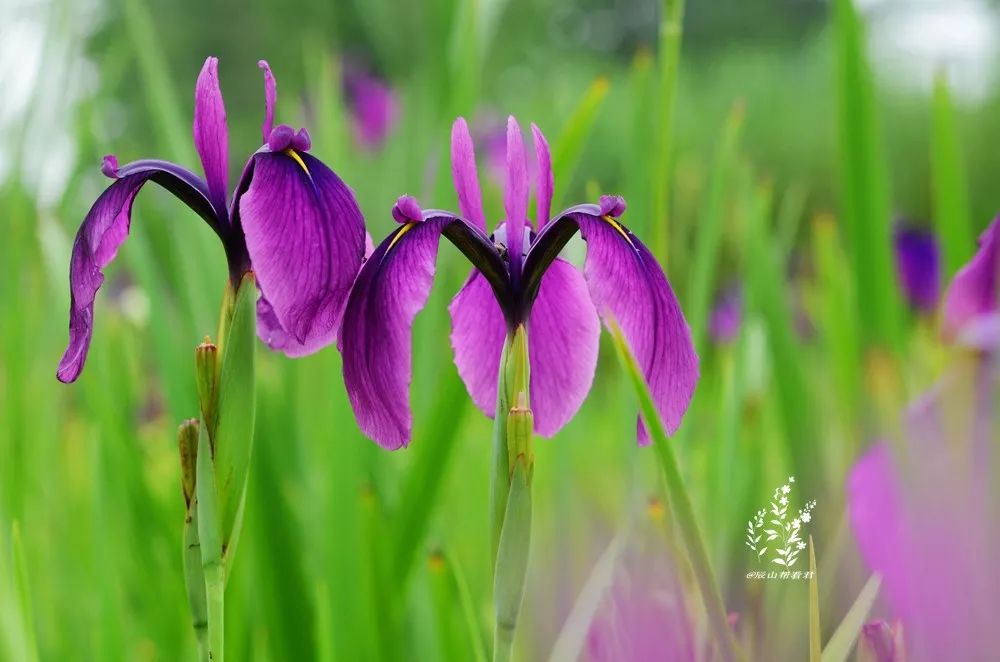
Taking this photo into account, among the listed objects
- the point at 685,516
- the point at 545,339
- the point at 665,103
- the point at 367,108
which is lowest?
the point at 685,516

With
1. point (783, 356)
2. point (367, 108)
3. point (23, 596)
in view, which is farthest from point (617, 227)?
point (367, 108)

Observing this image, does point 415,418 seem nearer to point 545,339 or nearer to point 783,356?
point 783,356

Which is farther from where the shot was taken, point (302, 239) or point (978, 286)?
point (978, 286)

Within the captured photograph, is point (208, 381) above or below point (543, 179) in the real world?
below

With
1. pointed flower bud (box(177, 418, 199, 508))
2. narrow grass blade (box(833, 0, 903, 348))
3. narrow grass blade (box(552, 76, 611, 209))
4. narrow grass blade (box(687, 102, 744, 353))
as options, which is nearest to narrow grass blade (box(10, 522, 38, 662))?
pointed flower bud (box(177, 418, 199, 508))

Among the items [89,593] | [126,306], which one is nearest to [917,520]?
[89,593]

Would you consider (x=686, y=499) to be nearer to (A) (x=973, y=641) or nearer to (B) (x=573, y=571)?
(A) (x=973, y=641)

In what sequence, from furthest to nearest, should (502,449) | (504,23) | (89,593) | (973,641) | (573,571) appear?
1. (504,23)
2. (89,593)
3. (573,571)
4. (973,641)
5. (502,449)
